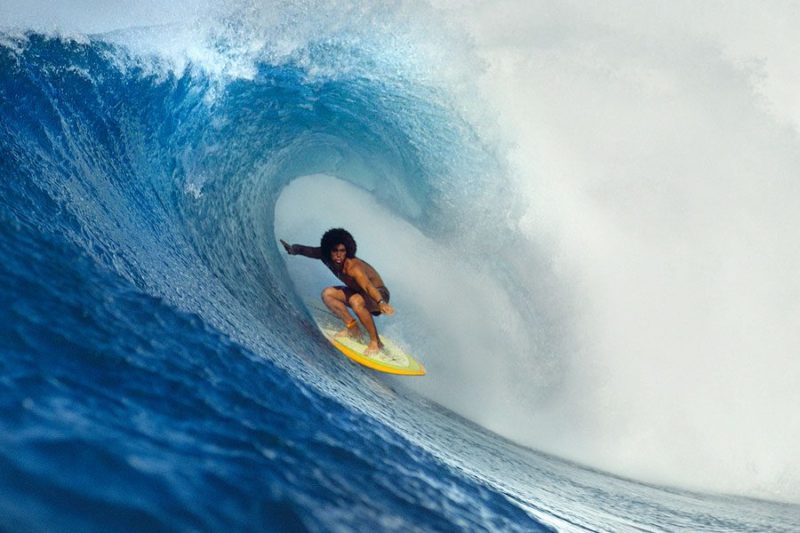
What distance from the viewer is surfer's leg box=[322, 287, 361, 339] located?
19.8ft

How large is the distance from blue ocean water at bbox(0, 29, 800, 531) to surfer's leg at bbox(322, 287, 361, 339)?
0.31 meters

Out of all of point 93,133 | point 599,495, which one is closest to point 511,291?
point 599,495

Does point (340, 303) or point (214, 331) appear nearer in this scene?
point (214, 331)

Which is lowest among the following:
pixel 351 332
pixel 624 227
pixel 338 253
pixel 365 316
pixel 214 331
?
pixel 214 331

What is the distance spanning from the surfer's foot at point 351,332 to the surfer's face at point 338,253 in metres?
0.68

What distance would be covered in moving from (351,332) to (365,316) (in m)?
0.35

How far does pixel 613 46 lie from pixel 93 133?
7302mm

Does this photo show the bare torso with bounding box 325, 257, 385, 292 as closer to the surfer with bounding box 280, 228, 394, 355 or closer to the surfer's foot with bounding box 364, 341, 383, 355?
the surfer with bounding box 280, 228, 394, 355

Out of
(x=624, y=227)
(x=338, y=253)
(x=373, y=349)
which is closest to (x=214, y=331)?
(x=338, y=253)

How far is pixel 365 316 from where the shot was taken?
5.88 meters

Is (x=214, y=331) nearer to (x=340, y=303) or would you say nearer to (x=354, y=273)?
(x=354, y=273)

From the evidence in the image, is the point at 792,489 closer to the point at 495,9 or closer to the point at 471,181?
the point at 471,181

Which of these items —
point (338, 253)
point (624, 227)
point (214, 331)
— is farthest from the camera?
point (624, 227)

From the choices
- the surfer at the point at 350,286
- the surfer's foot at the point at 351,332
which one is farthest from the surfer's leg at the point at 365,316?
the surfer's foot at the point at 351,332
